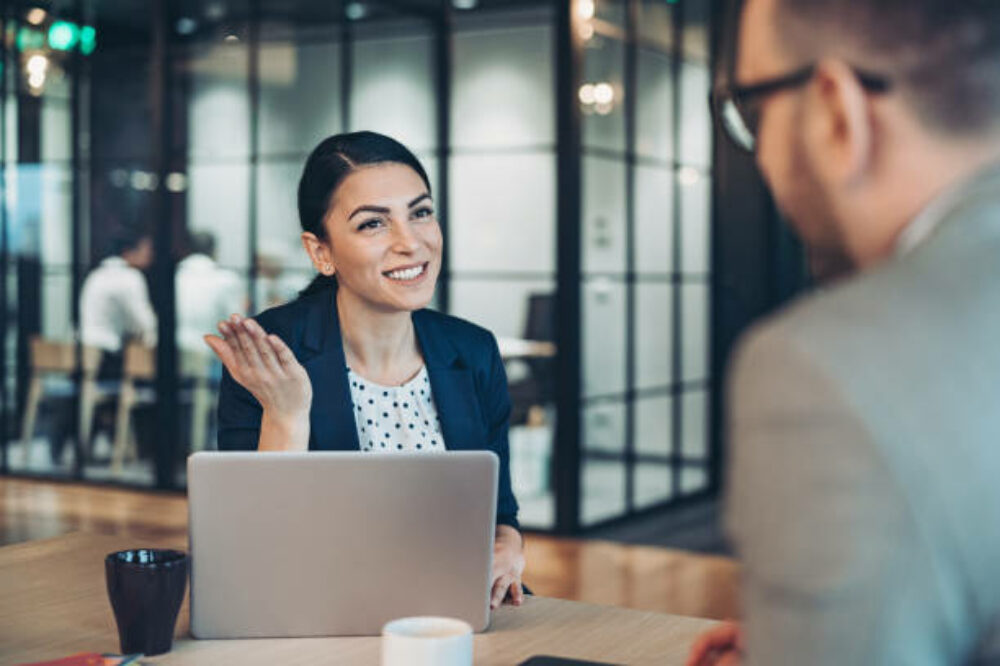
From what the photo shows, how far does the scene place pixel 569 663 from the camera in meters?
1.23

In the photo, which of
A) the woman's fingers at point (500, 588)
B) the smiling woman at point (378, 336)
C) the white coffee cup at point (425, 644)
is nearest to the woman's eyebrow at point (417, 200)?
the smiling woman at point (378, 336)

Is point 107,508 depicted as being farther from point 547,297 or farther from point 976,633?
point 976,633

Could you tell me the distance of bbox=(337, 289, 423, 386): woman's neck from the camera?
217 centimetres

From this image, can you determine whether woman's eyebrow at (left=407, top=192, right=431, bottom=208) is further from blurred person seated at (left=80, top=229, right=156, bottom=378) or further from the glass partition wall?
blurred person seated at (left=80, top=229, right=156, bottom=378)

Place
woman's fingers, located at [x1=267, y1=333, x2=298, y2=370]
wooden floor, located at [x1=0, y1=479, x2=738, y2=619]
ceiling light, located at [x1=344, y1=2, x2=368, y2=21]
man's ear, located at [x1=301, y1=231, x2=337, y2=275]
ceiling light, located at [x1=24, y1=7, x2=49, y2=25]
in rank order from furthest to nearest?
ceiling light, located at [x1=24, y1=7, x2=49, y2=25], ceiling light, located at [x1=344, y1=2, x2=368, y2=21], wooden floor, located at [x1=0, y1=479, x2=738, y2=619], man's ear, located at [x1=301, y1=231, x2=337, y2=275], woman's fingers, located at [x1=267, y1=333, x2=298, y2=370]

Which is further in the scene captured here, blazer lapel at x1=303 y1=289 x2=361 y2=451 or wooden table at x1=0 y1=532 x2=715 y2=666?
blazer lapel at x1=303 y1=289 x2=361 y2=451

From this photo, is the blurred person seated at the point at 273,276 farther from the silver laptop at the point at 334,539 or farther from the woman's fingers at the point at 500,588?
the silver laptop at the point at 334,539

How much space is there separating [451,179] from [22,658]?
470cm

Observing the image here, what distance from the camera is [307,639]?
4.55 feet

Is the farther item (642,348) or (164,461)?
(164,461)

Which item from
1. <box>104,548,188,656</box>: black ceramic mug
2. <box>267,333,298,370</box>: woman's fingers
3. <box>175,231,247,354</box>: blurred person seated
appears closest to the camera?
<box>104,548,188,656</box>: black ceramic mug

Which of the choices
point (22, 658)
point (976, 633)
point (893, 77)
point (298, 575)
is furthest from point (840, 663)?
point (22, 658)

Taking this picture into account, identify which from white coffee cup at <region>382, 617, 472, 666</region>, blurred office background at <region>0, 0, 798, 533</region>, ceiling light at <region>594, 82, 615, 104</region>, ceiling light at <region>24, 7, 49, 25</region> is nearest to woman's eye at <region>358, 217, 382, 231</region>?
white coffee cup at <region>382, 617, 472, 666</region>

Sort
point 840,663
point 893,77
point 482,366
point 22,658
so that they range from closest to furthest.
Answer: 1. point 840,663
2. point 893,77
3. point 22,658
4. point 482,366
